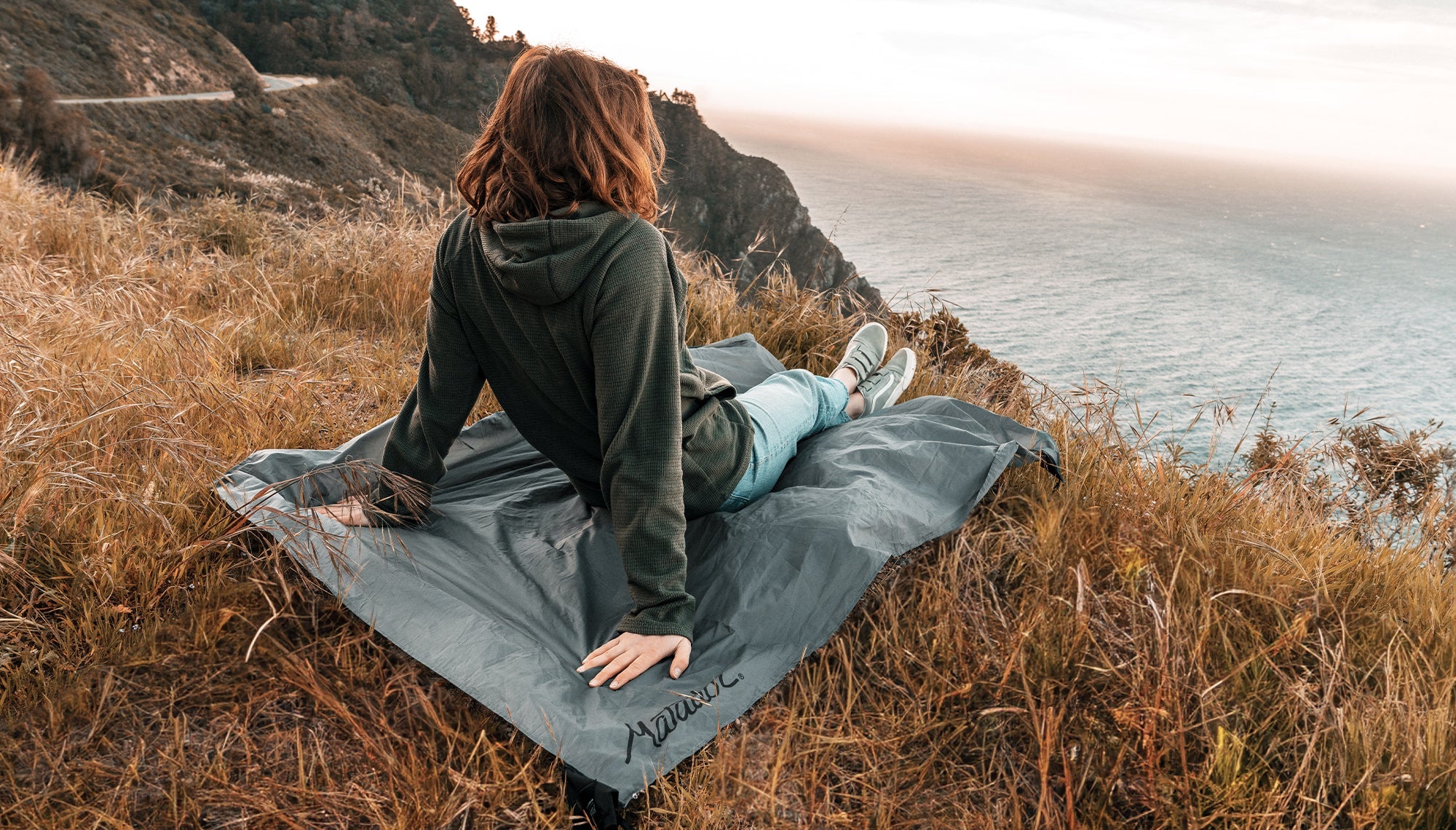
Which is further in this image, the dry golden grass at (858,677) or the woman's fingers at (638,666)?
the woman's fingers at (638,666)

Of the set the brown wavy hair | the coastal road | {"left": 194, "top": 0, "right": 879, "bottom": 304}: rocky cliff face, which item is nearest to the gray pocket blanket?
the brown wavy hair

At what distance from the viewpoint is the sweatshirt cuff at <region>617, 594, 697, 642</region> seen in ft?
5.12

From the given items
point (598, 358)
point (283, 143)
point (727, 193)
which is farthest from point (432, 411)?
point (727, 193)

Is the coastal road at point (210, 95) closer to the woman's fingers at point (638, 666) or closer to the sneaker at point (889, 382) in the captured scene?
the sneaker at point (889, 382)

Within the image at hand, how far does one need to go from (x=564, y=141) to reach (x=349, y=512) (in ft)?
3.42

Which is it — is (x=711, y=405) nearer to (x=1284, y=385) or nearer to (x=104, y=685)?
(x=104, y=685)

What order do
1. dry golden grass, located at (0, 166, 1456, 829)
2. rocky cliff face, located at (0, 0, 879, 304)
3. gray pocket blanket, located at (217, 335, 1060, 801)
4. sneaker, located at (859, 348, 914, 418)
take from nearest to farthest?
dry golden grass, located at (0, 166, 1456, 829)
gray pocket blanket, located at (217, 335, 1060, 801)
sneaker, located at (859, 348, 914, 418)
rocky cliff face, located at (0, 0, 879, 304)

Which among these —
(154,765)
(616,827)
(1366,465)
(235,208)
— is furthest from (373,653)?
(235,208)

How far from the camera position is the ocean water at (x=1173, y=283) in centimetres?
2664

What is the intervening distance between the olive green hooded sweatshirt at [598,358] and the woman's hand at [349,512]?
55 millimetres

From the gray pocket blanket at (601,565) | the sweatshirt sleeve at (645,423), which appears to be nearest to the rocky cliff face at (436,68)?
the gray pocket blanket at (601,565)

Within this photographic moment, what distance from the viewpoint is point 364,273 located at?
160 inches

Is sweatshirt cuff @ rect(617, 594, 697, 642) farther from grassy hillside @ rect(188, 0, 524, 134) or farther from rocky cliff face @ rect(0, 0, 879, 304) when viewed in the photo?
grassy hillside @ rect(188, 0, 524, 134)

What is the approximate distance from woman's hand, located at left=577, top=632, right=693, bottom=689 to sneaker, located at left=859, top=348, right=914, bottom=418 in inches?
57.8
